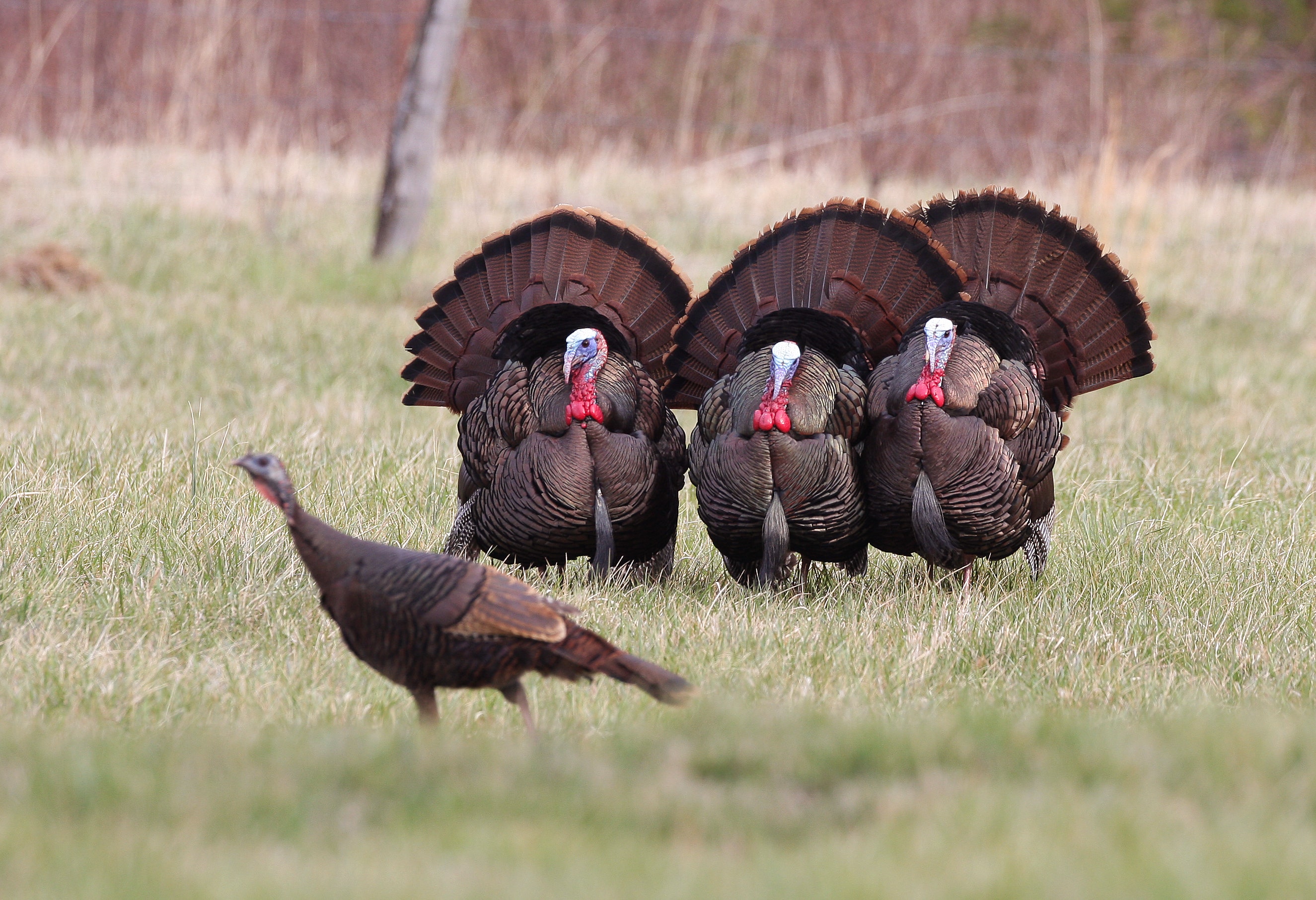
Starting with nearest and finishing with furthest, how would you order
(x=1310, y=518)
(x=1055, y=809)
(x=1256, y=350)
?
(x=1055, y=809), (x=1310, y=518), (x=1256, y=350)

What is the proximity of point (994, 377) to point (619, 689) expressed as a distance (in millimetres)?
1843

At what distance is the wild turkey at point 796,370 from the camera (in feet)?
15.3

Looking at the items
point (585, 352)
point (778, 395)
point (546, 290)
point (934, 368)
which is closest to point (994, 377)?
point (934, 368)

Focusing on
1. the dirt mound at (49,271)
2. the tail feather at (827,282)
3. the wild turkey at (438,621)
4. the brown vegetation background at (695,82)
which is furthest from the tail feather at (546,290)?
the brown vegetation background at (695,82)

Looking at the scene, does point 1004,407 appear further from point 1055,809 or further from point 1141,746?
point 1055,809

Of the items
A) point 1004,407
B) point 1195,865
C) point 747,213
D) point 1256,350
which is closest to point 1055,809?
point 1195,865

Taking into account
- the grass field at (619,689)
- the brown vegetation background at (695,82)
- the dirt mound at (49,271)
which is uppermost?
the brown vegetation background at (695,82)

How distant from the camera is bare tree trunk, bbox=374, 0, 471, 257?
1016 centimetres

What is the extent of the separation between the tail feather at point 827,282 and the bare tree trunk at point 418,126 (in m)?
5.48

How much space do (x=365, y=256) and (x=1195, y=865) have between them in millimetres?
8984

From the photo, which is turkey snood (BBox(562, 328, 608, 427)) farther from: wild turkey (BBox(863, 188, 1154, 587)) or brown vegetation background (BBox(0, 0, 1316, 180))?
brown vegetation background (BBox(0, 0, 1316, 180))

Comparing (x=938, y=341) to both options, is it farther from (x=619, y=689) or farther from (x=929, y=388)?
(x=619, y=689)

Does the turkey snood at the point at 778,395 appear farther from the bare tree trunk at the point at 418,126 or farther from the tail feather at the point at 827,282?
the bare tree trunk at the point at 418,126

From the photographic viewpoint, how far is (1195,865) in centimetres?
223
